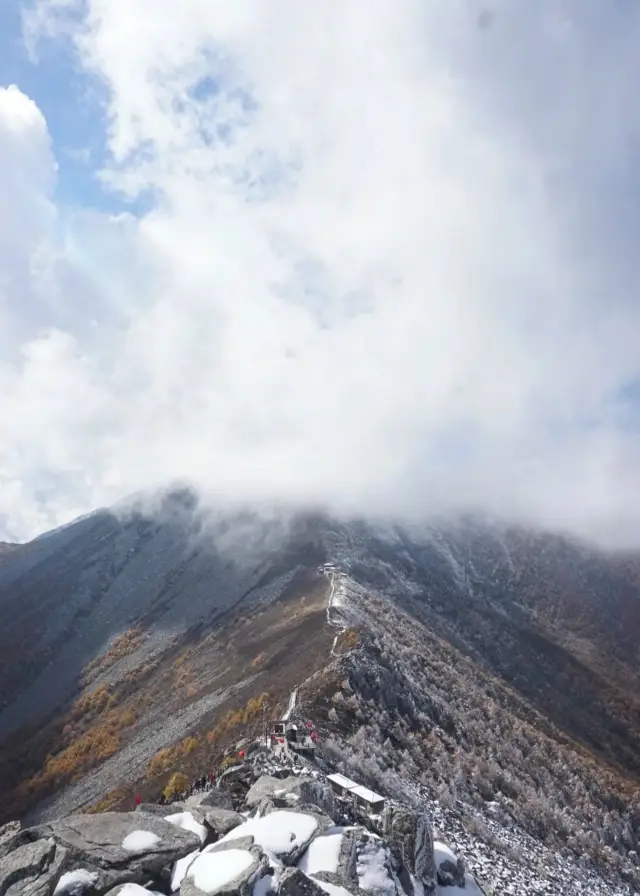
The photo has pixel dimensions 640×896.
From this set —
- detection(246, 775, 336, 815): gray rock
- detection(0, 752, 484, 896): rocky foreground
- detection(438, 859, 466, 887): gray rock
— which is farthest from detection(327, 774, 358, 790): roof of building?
detection(0, 752, 484, 896): rocky foreground

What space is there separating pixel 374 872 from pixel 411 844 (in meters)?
4.39

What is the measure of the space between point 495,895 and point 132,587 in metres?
140

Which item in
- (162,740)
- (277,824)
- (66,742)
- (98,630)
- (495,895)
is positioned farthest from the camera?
(98,630)

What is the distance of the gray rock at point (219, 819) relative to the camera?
21.2m

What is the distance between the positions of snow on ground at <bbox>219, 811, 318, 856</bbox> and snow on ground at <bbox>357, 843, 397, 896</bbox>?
1889 millimetres

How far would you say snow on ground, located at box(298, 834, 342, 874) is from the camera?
18.7m

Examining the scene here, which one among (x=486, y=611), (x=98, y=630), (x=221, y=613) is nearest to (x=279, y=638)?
(x=221, y=613)

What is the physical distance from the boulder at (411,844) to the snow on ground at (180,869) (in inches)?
305

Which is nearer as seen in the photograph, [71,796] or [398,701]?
[398,701]

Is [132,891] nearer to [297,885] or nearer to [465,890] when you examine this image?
[297,885]

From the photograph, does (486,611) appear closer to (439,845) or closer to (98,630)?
(98,630)

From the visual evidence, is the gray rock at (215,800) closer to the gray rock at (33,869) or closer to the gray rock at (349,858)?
the gray rock at (349,858)

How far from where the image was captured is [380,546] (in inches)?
6176

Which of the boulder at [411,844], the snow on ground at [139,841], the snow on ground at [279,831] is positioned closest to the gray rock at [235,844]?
the snow on ground at [279,831]
